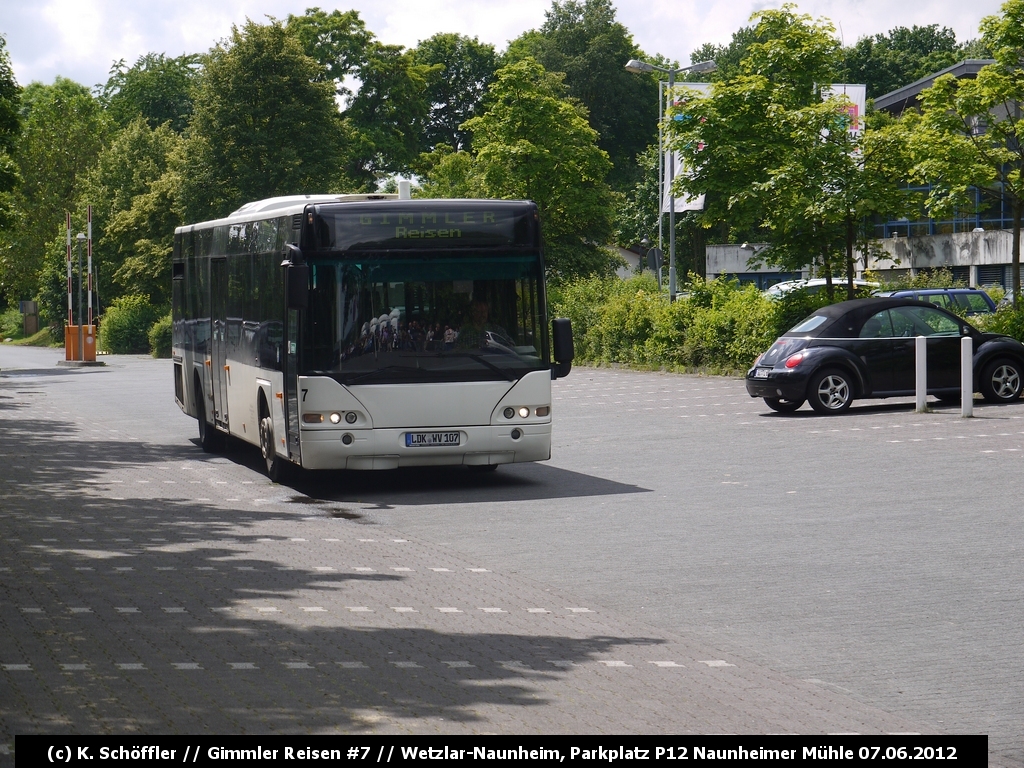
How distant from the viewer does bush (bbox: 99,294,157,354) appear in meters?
70.9

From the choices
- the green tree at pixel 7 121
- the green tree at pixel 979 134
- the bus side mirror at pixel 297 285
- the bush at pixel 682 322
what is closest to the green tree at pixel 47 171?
the green tree at pixel 7 121

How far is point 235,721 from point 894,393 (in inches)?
707

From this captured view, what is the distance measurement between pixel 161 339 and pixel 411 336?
52.4m

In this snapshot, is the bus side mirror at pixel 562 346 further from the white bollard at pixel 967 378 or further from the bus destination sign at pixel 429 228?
the white bollard at pixel 967 378

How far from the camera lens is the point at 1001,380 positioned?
2278 cm

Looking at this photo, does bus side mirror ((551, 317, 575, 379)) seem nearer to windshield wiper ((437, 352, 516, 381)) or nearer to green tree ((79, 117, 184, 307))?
windshield wiper ((437, 352, 516, 381))

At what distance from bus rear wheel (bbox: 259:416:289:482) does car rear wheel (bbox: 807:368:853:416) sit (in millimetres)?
9269

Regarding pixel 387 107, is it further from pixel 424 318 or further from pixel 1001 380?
pixel 424 318

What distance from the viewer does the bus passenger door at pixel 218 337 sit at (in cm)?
1805

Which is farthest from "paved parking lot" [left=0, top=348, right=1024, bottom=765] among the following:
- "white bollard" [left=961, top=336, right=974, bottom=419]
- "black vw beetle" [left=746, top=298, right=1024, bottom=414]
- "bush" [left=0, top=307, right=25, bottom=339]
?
"bush" [left=0, top=307, right=25, bottom=339]

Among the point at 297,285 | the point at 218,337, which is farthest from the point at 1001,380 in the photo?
the point at 297,285

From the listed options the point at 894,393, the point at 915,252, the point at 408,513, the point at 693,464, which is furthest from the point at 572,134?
the point at 408,513
